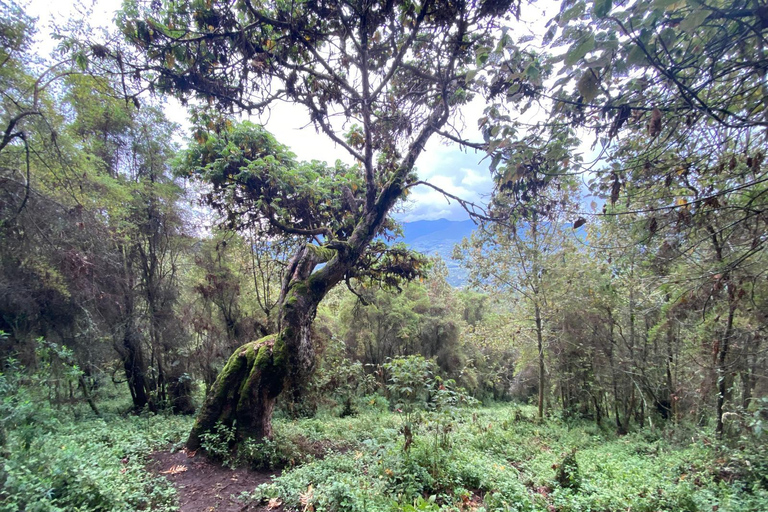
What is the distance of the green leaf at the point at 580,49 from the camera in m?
1.41

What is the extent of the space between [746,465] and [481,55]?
238 inches

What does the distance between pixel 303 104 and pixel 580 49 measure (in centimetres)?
405

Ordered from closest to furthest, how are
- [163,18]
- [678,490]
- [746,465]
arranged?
[163,18], [678,490], [746,465]

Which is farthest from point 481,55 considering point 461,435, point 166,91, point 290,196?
point 461,435

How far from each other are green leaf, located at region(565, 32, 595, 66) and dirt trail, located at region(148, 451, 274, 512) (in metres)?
4.63

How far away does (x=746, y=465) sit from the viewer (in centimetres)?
387

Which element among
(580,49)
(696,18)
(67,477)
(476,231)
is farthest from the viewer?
(476,231)

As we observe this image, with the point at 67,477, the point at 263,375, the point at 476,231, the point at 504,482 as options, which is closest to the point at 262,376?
the point at 263,375

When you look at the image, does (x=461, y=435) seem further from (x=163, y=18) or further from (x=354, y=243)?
(x=163, y=18)

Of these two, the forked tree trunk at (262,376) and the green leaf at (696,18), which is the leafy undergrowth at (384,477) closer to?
the forked tree trunk at (262,376)

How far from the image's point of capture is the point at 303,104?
15.0 ft

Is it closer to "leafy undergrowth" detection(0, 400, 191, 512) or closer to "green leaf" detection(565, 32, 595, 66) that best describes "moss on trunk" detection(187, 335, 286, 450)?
"leafy undergrowth" detection(0, 400, 191, 512)

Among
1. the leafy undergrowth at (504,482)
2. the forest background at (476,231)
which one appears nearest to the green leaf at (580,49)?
the forest background at (476,231)

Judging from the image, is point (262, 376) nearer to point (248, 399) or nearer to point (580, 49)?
point (248, 399)
